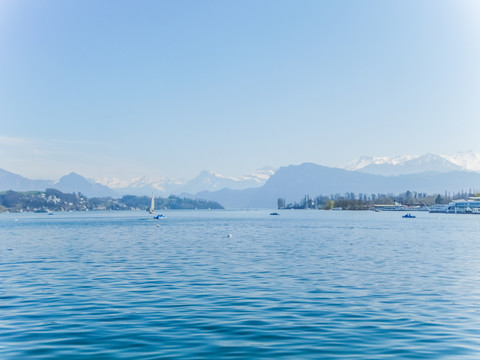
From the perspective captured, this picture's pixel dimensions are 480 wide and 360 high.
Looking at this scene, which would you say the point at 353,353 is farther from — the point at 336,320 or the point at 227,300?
the point at 227,300

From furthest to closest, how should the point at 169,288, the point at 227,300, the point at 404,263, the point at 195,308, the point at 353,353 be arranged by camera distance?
the point at 404,263 < the point at 169,288 < the point at 227,300 < the point at 195,308 < the point at 353,353

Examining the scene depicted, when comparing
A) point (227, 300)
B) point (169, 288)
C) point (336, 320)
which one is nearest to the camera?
point (336, 320)

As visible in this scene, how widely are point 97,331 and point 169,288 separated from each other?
39.6 ft

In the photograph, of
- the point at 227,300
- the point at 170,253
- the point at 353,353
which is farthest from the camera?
the point at 170,253

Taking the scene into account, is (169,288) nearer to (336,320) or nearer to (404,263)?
(336,320)

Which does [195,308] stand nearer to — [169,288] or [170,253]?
[169,288]

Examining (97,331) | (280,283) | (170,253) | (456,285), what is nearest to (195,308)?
(97,331)

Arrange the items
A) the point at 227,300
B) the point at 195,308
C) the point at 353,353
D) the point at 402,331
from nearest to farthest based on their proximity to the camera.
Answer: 1. the point at 353,353
2. the point at 402,331
3. the point at 195,308
4. the point at 227,300

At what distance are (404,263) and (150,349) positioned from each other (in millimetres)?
36670

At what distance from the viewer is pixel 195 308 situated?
27625mm

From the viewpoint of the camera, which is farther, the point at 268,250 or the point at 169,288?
the point at 268,250

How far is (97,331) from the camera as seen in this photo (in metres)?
22.5

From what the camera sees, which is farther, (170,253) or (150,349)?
(170,253)

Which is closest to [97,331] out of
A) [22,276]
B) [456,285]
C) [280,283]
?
[280,283]
